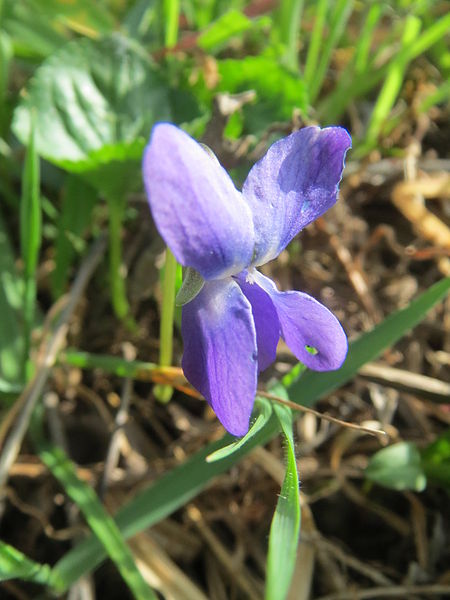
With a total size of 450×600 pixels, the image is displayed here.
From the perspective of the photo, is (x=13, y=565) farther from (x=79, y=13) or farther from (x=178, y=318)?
(x=79, y=13)

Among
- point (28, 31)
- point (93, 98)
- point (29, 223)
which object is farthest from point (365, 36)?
point (29, 223)

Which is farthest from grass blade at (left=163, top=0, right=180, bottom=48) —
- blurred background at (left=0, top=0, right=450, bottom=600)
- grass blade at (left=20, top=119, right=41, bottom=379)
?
A: grass blade at (left=20, top=119, right=41, bottom=379)

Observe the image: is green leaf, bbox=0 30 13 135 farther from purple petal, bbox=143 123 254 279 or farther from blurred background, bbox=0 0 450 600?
purple petal, bbox=143 123 254 279

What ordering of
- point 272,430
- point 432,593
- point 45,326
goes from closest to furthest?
1. point 272,430
2. point 432,593
3. point 45,326

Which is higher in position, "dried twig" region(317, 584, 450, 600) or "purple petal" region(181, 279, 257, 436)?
"purple petal" region(181, 279, 257, 436)

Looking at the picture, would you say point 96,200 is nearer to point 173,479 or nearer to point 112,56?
point 112,56

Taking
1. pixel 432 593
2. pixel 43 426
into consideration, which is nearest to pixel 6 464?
pixel 43 426
